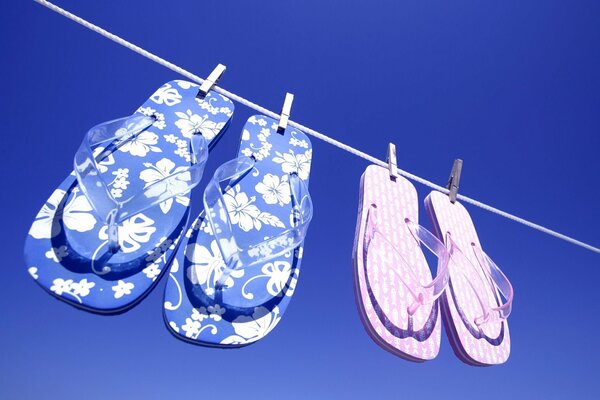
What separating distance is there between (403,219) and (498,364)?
0.57 metres

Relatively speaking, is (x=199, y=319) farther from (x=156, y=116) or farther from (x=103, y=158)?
(x=156, y=116)

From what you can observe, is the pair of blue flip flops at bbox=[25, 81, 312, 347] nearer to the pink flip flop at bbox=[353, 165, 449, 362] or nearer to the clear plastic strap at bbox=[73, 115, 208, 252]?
the clear plastic strap at bbox=[73, 115, 208, 252]

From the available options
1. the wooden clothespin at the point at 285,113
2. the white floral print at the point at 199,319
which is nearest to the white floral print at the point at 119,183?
the white floral print at the point at 199,319

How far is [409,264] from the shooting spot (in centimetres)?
133

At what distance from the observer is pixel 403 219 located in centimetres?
153

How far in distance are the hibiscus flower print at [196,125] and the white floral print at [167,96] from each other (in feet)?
0.23

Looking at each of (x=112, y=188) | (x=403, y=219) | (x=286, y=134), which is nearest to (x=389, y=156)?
(x=403, y=219)

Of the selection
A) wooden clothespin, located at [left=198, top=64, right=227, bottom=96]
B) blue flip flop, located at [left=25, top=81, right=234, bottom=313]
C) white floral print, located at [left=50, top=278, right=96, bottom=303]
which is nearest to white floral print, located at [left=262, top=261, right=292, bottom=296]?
blue flip flop, located at [left=25, top=81, right=234, bottom=313]

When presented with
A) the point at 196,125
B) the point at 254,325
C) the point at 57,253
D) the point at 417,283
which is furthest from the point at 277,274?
the point at 196,125

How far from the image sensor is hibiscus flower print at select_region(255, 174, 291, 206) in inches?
52.9

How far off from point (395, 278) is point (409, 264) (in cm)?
9

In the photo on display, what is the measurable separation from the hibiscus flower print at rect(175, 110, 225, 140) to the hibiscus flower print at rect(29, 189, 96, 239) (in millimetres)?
463

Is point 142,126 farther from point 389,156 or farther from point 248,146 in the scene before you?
point 389,156

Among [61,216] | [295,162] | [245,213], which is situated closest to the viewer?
[61,216]
